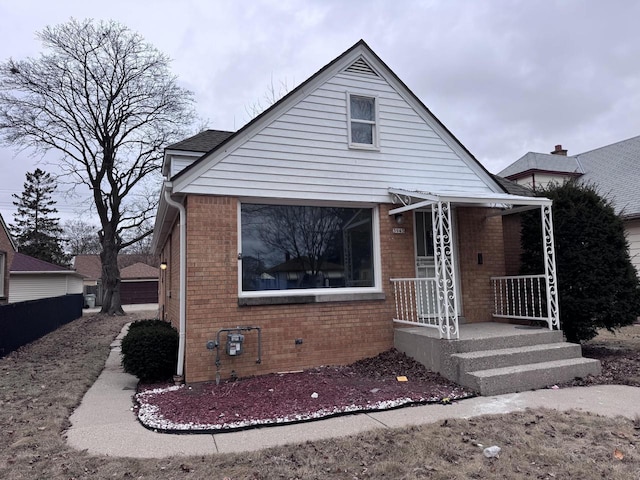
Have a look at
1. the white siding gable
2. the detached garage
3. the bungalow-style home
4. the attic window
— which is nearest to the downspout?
the bungalow-style home

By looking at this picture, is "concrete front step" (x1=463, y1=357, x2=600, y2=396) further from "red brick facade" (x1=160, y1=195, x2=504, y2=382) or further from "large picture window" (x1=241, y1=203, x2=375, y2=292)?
"large picture window" (x1=241, y1=203, x2=375, y2=292)

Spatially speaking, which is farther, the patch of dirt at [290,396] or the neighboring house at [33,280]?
the neighboring house at [33,280]

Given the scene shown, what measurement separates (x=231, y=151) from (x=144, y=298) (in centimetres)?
4028

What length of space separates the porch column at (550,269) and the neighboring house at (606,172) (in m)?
6.58

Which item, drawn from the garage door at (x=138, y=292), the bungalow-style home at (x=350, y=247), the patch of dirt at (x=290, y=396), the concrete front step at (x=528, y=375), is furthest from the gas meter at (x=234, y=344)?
the garage door at (x=138, y=292)

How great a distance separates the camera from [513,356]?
659cm

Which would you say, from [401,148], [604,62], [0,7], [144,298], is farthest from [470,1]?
[144,298]

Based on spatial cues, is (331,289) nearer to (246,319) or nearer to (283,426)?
(246,319)

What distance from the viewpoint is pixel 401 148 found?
8.55 meters

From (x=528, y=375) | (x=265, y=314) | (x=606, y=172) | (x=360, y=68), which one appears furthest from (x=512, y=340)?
(x=606, y=172)

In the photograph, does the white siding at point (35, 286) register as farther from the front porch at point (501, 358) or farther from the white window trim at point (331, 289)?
the front porch at point (501, 358)

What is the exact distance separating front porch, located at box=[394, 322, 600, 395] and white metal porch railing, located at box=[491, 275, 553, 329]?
0.70m

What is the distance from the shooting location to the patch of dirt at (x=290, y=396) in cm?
506

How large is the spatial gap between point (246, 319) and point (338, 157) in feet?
11.0
